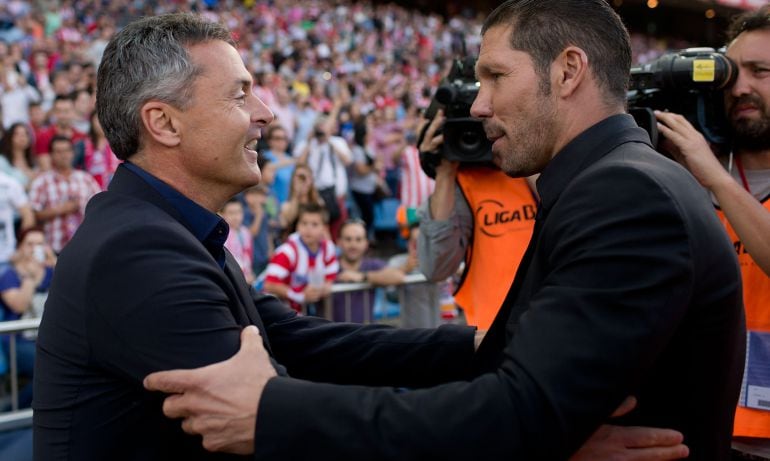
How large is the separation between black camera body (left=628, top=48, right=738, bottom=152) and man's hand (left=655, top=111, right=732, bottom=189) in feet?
0.25

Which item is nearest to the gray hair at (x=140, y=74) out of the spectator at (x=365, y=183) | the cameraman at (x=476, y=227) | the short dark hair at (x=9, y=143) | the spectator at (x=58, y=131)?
the cameraman at (x=476, y=227)

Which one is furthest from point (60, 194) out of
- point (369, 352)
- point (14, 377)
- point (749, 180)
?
point (749, 180)

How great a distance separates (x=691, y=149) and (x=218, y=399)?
5.21 ft

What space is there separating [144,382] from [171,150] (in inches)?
25.2

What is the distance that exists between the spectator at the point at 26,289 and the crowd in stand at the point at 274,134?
0.02 m

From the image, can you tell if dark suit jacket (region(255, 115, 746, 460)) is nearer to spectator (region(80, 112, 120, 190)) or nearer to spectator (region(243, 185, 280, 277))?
spectator (region(243, 185, 280, 277))

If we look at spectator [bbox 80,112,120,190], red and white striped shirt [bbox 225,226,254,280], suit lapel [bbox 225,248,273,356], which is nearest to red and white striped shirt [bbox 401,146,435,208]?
red and white striped shirt [bbox 225,226,254,280]

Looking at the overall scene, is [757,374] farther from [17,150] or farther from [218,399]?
[17,150]

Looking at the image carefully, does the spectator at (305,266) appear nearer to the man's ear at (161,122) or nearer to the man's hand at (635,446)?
the man's ear at (161,122)

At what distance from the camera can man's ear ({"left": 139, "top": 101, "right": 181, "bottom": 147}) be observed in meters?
1.89

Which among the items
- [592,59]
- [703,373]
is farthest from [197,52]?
[703,373]

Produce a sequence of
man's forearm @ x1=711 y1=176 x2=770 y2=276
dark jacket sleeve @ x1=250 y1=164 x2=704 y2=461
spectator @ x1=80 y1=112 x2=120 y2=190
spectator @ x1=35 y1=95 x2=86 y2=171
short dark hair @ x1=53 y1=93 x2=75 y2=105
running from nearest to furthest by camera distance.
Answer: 1. dark jacket sleeve @ x1=250 y1=164 x2=704 y2=461
2. man's forearm @ x1=711 y1=176 x2=770 y2=276
3. spectator @ x1=35 y1=95 x2=86 y2=171
4. spectator @ x1=80 y1=112 x2=120 y2=190
5. short dark hair @ x1=53 y1=93 x2=75 y2=105

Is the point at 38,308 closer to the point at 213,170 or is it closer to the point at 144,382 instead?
the point at 213,170

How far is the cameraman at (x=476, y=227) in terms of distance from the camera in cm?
315
